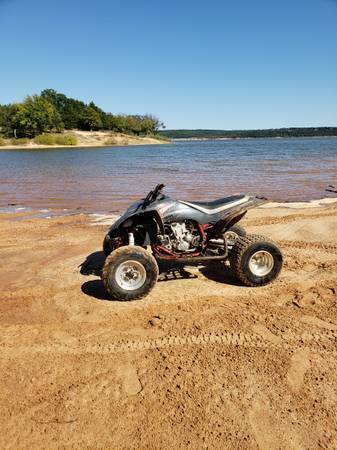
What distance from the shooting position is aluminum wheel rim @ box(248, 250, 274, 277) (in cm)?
498

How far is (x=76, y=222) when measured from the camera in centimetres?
922

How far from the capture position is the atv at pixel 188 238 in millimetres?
4773

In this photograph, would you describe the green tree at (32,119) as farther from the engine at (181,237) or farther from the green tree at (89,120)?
the engine at (181,237)

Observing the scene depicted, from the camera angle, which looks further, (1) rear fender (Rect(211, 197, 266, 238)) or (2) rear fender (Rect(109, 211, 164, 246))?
(1) rear fender (Rect(211, 197, 266, 238))

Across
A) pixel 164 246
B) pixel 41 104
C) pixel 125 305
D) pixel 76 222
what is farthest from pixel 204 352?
pixel 41 104

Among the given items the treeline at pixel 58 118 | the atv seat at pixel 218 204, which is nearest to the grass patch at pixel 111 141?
the treeline at pixel 58 118

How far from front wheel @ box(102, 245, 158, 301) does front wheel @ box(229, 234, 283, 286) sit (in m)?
1.12

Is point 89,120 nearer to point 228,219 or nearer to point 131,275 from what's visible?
point 228,219

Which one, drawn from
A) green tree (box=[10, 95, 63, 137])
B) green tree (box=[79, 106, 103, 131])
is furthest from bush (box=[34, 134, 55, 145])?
green tree (box=[79, 106, 103, 131])

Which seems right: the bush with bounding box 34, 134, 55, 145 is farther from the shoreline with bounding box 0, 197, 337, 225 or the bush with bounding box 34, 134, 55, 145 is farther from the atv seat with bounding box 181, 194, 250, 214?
the atv seat with bounding box 181, 194, 250, 214

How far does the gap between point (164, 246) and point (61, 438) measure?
2747mm

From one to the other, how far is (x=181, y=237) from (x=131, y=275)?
844mm

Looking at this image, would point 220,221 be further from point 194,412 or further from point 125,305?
point 194,412

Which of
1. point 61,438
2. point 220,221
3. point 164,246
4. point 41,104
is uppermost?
point 41,104
